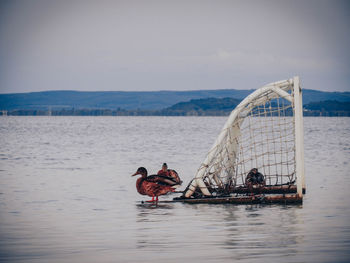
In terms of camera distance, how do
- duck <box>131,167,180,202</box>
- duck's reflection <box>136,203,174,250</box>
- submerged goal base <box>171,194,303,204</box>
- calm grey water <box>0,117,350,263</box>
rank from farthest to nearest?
duck <box>131,167,180,202</box> < submerged goal base <box>171,194,303,204</box> < duck's reflection <box>136,203,174,250</box> < calm grey water <box>0,117,350,263</box>

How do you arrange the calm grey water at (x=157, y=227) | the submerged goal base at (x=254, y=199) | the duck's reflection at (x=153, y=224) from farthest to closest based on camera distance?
the submerged goal base at (x=254, y=199) → the duck's reflection at (x=153, y=224) → the calm grey water at (x=157, y=227)

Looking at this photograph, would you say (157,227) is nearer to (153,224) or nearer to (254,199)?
(153,224)

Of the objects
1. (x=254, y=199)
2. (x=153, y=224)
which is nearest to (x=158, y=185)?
(x=254, y=199)

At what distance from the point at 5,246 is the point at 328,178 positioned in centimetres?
1519

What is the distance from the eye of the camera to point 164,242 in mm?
10750

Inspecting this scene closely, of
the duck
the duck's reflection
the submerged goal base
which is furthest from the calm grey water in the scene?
the duck

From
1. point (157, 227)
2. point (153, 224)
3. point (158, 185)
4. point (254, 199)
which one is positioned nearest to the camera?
point (157, 227)

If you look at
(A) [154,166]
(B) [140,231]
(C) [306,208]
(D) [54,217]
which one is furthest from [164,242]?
(A) [154,166]

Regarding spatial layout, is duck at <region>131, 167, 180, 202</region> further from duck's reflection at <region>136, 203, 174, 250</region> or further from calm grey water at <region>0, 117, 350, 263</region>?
calm grey water at <region>0, 117, 350, 263</region>

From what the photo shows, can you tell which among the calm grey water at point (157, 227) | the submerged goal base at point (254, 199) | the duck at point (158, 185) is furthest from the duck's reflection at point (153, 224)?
the submerged goal base at point (254, 199)

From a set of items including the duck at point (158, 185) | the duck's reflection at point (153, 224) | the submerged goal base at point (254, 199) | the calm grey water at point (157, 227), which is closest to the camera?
the calm grey water at point (157, 227)

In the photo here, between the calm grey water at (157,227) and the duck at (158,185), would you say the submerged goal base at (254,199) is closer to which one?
the calm grey water at (157,227)

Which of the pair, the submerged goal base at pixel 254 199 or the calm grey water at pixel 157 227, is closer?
the calm grey water at pixel 157 227

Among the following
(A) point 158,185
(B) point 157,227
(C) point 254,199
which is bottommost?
(B) point 157,227
